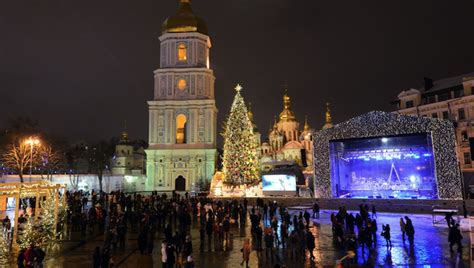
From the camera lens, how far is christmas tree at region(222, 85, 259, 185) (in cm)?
3359

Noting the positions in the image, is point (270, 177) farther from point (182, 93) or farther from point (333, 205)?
point (182, 93)

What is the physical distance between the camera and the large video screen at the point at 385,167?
84.5 feet

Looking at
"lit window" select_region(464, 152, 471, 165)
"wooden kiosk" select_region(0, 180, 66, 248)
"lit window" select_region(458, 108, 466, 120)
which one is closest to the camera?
"wooden kiosk" select_region(0, 180, 66, 248)

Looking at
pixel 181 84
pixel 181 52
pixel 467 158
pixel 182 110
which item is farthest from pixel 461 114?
pixel 181 52

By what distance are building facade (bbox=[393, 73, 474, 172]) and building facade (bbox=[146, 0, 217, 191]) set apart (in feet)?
86.9

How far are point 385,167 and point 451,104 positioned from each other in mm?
16224

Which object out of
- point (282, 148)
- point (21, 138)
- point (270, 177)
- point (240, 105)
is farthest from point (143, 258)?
point (282, 148)

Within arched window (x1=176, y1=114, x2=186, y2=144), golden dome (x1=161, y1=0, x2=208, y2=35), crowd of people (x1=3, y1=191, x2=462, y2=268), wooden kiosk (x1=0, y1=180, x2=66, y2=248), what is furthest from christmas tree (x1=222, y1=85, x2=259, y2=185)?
golden dome (x1=161, y1=0, x2=208, y2=35)

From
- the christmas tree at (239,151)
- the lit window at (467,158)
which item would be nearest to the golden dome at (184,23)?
the christmas tree at (239,151)

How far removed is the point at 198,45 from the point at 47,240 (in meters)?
42.9

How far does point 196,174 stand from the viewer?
51.5 m

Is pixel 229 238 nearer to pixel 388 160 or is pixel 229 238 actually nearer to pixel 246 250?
pixel 246 250

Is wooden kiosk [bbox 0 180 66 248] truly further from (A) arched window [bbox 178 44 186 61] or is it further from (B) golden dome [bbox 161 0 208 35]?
(B) golden dome [bbox 161 0 208 35]

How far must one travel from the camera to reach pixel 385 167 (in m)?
28.3
